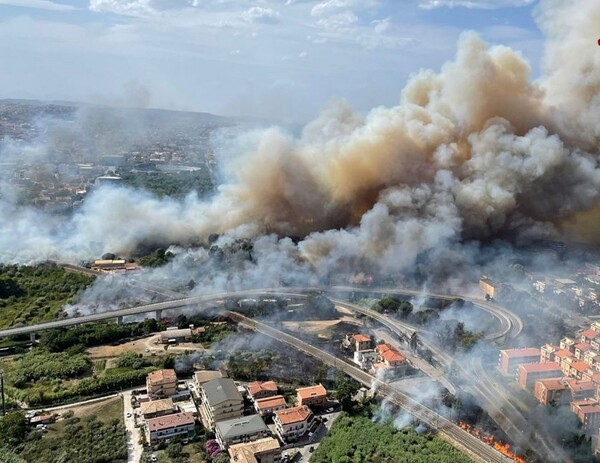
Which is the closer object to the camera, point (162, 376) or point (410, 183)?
point (162, 376)

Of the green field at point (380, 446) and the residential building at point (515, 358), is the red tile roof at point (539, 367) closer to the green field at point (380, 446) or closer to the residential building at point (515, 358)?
the residential building at point (515, 358)

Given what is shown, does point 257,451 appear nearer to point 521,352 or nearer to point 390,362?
point 390,362

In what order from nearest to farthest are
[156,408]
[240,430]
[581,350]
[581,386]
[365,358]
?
[240,430], [156,408], [581,386], [581,350], [365,358]

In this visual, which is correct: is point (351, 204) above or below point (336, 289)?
above

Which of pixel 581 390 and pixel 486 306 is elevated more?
pixel 581 390

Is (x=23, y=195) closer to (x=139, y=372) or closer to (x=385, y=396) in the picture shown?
(x=139, y=372)

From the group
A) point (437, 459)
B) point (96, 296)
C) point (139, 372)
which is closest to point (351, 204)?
point (96, 296)

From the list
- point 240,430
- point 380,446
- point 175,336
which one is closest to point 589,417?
point 380,446
